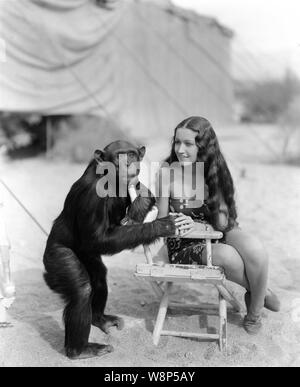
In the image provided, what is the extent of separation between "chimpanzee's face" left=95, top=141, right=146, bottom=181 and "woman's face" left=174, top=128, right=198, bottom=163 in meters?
0.26

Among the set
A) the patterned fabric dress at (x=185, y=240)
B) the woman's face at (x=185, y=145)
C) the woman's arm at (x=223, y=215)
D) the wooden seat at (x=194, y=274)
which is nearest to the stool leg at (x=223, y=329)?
the wooden seat at (x=194, y=274)

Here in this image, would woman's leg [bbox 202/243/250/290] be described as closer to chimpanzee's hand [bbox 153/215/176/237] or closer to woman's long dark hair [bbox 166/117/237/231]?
woman's long dark hair [bbox 166/117/237/231]

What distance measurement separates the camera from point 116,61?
7164 mm

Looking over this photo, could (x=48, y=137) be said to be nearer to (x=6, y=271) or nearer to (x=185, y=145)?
(x=6, y=271)

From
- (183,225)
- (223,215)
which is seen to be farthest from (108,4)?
(183,225)

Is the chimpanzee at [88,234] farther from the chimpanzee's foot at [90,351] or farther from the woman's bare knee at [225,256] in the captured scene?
the woman's bare knee at [225,256]

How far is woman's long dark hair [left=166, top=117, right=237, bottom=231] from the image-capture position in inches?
98.7

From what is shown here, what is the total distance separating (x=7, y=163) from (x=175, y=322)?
18.4ft

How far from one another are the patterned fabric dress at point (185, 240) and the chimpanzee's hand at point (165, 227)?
28cm

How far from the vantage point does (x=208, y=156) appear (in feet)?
8.46

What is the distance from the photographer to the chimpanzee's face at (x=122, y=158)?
7.70 ft

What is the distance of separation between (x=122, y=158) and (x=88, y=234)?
398mm

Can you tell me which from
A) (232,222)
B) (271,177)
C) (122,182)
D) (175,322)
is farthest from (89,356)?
(271,177)

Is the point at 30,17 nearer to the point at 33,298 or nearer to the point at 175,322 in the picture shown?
the point at 33,298
